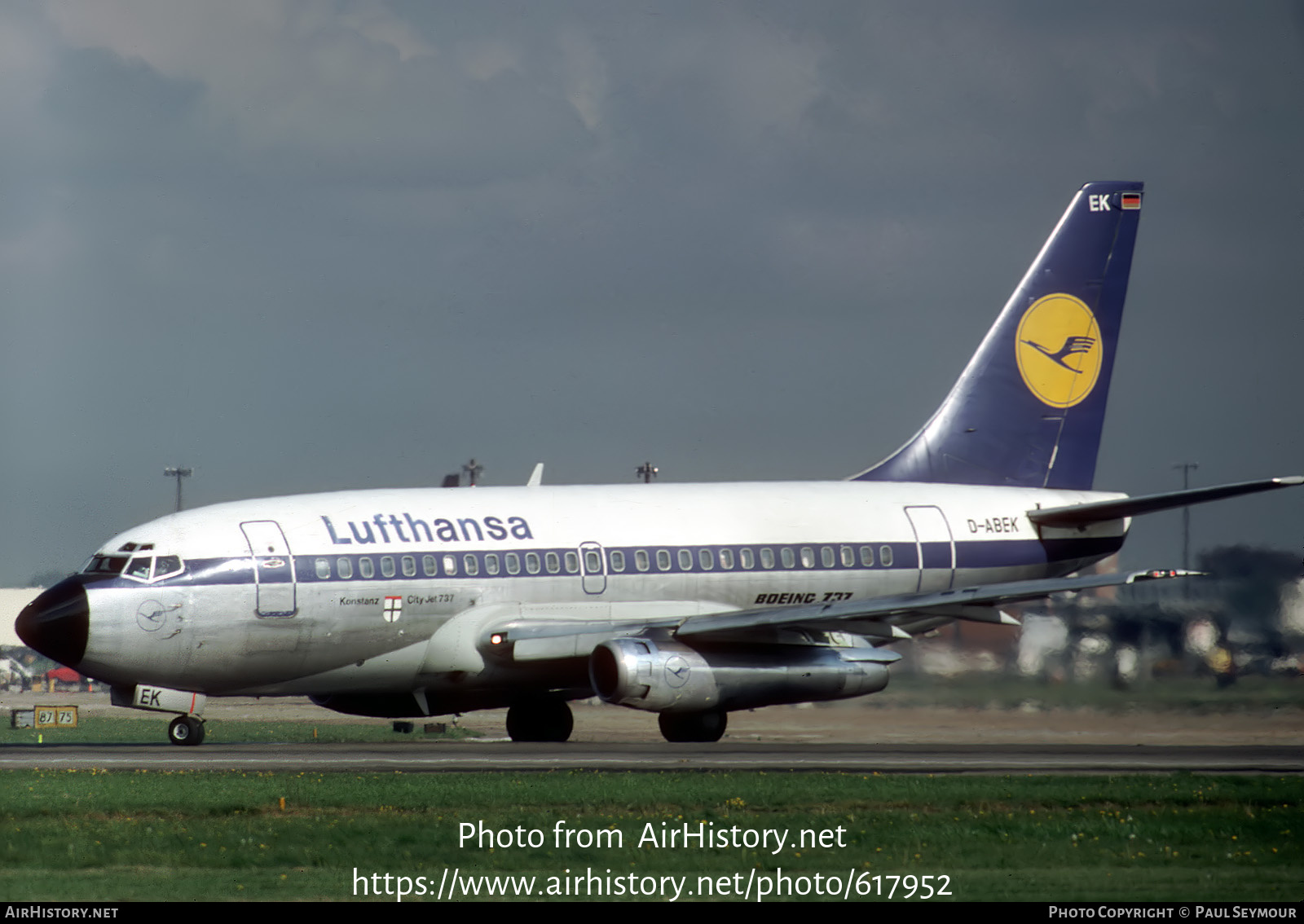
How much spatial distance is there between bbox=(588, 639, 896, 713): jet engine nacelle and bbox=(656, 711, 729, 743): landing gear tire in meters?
1.05

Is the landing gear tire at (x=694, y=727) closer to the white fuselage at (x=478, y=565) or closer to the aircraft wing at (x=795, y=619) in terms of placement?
the aircraft wing at (x=795, y=619)

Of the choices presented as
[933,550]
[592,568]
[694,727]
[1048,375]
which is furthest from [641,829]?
[1048,375]

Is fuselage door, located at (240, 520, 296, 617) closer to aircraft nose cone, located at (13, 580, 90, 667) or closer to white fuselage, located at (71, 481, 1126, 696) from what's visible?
white fuselage, located at (71, 481, 1126, 696)

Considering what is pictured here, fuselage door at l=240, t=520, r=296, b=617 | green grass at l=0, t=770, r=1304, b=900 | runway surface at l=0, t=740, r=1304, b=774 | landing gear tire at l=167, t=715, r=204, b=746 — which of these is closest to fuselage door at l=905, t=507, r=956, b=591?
runway surface at l=0, t=740, r=1304, b=774

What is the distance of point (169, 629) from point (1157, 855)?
19.1m

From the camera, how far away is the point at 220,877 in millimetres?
17391

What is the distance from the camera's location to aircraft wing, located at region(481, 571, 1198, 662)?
3231 cm

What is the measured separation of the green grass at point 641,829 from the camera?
17312 millimetres

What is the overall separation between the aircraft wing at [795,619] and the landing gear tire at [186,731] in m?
5.44

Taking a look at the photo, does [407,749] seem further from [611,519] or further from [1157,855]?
[1157,855]

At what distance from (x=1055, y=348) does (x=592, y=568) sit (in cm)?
1379

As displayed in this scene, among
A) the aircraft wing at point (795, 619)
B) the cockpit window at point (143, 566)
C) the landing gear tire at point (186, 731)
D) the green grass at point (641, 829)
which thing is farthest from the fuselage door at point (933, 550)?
the cockpit window at point (143, 566)

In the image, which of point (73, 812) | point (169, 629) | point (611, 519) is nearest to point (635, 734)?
point (611, 519)

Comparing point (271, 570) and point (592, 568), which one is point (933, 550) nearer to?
point (592, 568)
